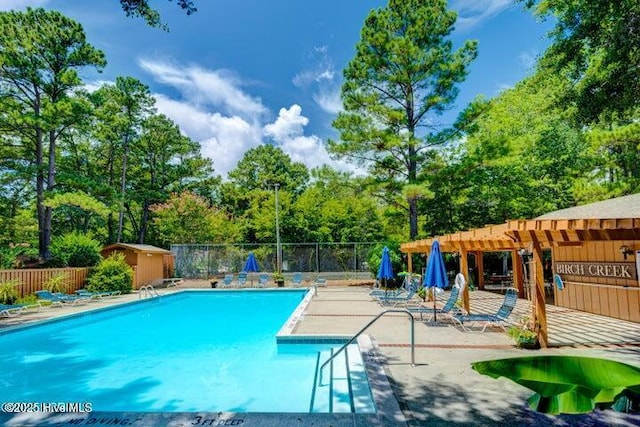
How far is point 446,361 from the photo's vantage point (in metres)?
5.96

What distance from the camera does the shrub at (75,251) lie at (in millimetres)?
16938

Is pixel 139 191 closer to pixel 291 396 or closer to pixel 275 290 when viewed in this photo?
pixel 275 290

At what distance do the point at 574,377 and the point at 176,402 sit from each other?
5.95 m

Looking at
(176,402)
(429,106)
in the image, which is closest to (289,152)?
(429,106)

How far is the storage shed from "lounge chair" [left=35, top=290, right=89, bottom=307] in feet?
13.8

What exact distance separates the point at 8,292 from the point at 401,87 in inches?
755

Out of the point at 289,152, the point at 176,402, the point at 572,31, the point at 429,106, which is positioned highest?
the point at 289,152

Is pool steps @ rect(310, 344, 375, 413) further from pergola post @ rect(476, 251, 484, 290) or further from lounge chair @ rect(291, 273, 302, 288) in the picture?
lounge chair @ rect(291, 273, 302, 288)

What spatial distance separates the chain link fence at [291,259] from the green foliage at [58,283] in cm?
742

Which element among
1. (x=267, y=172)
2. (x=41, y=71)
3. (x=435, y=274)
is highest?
(x=41, y=71)

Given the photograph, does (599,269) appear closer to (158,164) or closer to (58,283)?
(58,283)

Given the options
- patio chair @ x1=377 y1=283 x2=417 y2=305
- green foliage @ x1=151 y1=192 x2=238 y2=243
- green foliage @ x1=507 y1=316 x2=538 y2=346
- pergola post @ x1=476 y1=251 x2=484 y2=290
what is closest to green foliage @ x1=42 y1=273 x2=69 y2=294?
green foliage @ x1=151 y1=192 x2=238 y2=243

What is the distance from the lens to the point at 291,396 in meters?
5.86

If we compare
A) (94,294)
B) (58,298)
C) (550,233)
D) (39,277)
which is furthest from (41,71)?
(550,233)
